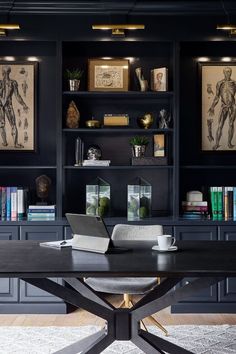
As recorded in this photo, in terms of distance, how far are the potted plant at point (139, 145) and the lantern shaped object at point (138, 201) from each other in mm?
306

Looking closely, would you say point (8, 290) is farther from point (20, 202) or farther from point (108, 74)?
point (108, 74)

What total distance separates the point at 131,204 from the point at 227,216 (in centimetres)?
90

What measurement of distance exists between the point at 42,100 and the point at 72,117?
469mm

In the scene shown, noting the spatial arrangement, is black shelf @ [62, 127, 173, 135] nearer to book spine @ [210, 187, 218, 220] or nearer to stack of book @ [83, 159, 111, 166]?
stack of book @ [83, 159, 111, 166]

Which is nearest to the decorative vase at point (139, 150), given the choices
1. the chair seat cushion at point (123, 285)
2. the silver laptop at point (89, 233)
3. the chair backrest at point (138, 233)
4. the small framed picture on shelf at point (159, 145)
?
the small framed picture on shelf at point (159, 145)

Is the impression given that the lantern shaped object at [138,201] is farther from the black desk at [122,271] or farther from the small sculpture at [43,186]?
the black desk at [122,271]

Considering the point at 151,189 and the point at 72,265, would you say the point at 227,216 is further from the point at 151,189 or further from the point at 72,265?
the point at 72,265

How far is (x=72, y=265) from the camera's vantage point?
281 centimetres

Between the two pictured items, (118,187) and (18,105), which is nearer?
(18,105)

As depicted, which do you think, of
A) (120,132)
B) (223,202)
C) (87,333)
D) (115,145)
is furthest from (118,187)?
(87,333)

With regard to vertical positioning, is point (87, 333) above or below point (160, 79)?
A: below

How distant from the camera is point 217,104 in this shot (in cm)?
549

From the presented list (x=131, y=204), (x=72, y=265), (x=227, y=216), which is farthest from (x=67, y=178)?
(x=72, y=265)

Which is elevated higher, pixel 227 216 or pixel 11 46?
pixel 11 46
